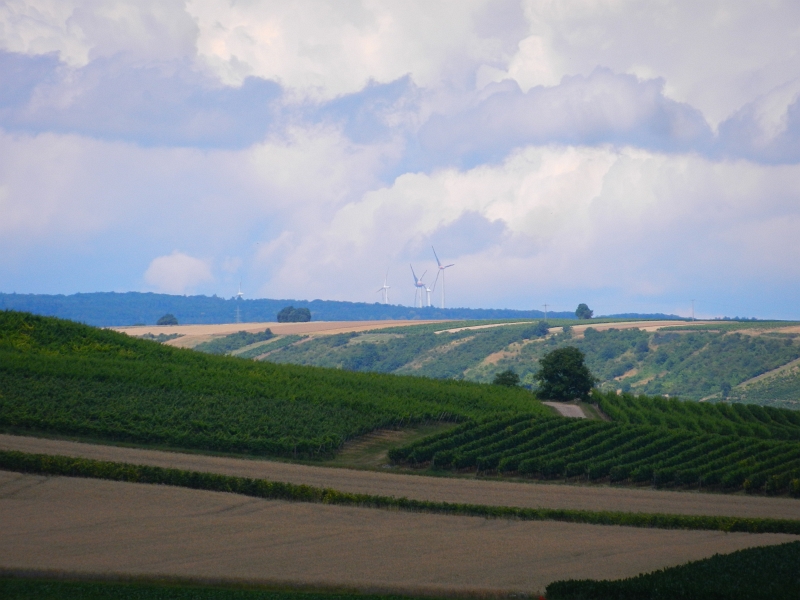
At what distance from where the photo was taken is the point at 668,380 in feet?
497

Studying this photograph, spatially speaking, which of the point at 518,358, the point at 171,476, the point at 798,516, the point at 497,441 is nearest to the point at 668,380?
the point at 518,358

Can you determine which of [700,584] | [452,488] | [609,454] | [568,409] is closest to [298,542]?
[700,584]

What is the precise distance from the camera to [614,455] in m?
58.5

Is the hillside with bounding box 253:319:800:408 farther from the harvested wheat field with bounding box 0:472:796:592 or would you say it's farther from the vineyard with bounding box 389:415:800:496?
the harvested wheat field with bounding box 0:472:796:592

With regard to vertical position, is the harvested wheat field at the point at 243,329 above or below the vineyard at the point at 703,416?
above

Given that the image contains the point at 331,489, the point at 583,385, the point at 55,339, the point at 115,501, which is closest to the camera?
the point at 115,501

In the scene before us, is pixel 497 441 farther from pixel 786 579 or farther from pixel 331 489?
pixel 786 579

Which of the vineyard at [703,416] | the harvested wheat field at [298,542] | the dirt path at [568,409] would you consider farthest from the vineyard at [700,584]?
the dirt path at [568,409]

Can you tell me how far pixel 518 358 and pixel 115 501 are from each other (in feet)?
435

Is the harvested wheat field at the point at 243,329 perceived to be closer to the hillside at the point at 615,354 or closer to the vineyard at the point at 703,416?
the hillside at the point at 615,354

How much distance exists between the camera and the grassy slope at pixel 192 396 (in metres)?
57.5

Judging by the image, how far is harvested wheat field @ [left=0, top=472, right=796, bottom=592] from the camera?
96.4 ft

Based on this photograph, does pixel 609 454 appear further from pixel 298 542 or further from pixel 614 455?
pixel 298 542

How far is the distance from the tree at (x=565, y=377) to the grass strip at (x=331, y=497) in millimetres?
52398
